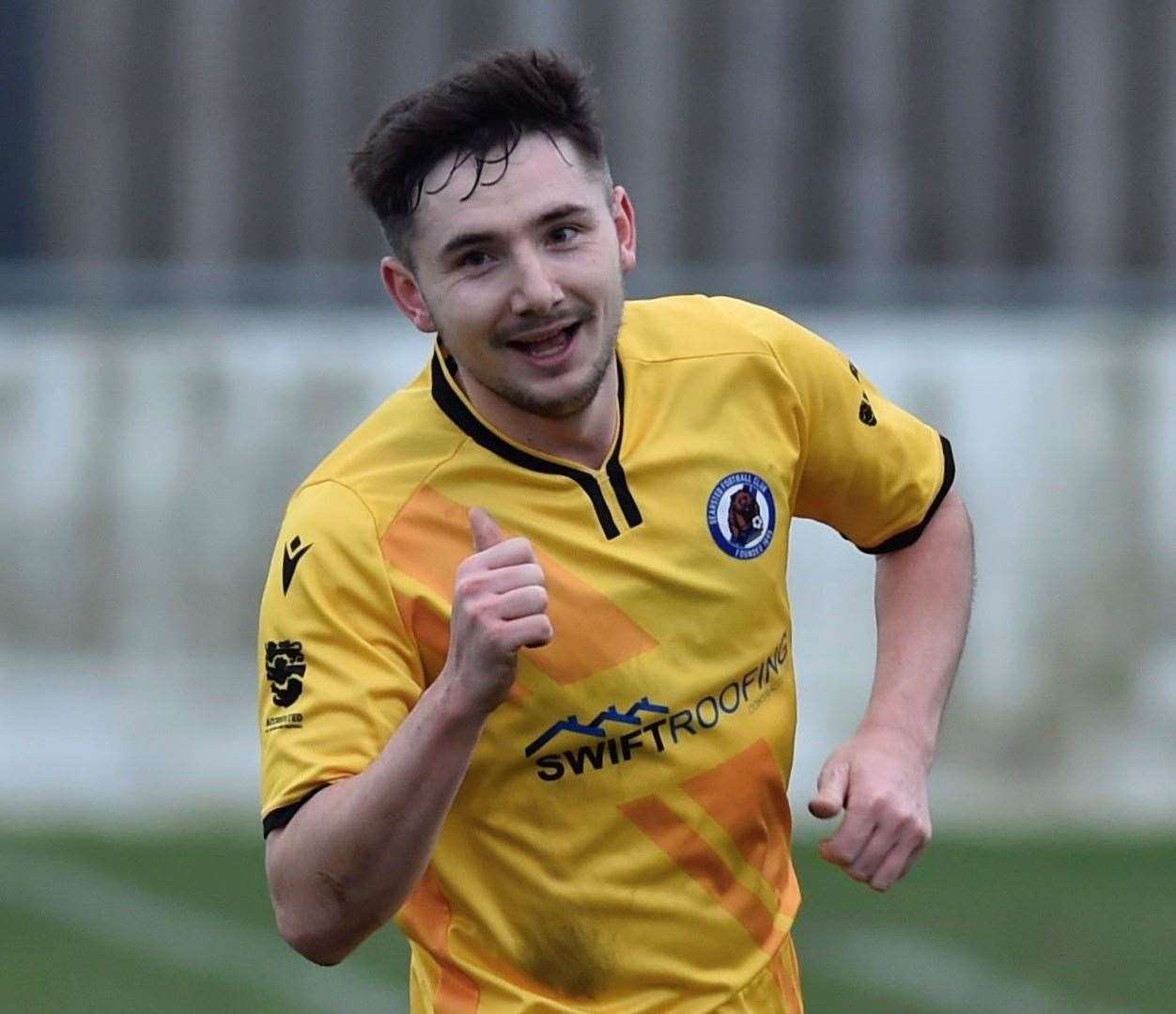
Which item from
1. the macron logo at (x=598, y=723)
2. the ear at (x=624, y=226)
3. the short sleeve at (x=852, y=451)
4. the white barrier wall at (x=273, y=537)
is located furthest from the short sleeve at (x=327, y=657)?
the white barrier wall at (x=273, y=537)

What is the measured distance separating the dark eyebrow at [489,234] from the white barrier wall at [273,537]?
6.42m

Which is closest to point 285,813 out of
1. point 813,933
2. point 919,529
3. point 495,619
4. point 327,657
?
point 327,657

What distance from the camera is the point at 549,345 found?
379cm

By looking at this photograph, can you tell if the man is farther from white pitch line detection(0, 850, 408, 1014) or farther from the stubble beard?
white pitch line detection(0, 850, 408, 1014)

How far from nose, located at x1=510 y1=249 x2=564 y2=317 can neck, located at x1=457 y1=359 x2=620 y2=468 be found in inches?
9.1

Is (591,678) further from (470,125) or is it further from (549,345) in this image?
(470,125)

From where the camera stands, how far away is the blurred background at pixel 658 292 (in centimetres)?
866

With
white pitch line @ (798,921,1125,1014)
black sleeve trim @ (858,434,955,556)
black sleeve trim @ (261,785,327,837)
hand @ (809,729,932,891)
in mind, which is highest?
black sleeve trim @ (858,434,955,556)

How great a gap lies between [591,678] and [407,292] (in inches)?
28.5

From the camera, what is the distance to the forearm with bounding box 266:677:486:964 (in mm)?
3377

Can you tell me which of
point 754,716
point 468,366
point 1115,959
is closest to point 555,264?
point 468,366

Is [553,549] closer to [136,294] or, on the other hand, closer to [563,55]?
[563,55]

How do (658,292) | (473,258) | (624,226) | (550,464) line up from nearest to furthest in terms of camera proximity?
(473,258), (550,464), (624,226), (658,292)

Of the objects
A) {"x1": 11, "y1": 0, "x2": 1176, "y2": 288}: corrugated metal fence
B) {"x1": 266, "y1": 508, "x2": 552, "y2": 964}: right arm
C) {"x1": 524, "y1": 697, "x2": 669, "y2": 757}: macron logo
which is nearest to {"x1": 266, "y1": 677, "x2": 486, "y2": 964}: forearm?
{"x1": 266, "y1": 508, "x2": 552, "y2": 964}: right arm
